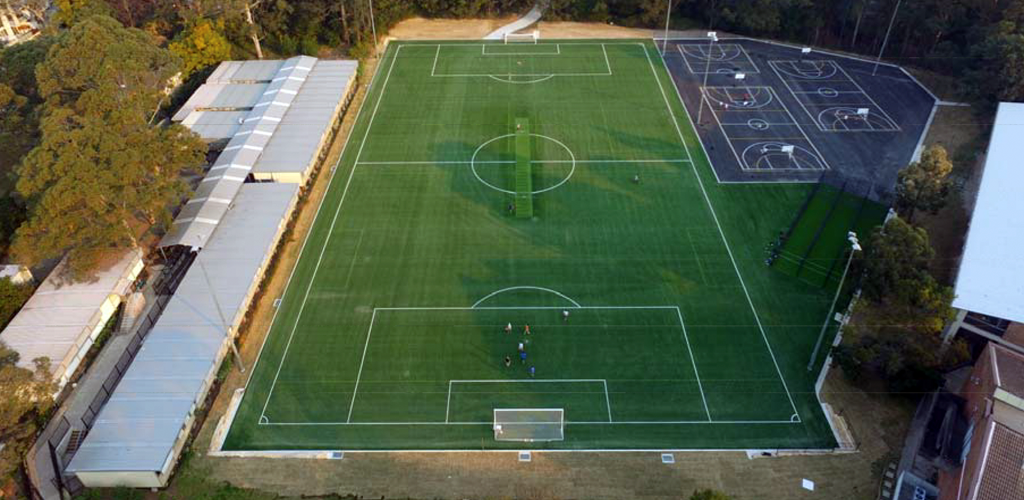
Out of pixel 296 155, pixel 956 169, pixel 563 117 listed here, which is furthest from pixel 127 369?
pixel 956 169

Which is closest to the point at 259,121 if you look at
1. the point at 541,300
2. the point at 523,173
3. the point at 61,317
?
the point at 523,173

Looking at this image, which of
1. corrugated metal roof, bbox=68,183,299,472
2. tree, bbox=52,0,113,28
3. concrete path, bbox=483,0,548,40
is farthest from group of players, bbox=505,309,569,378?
tree, bbox=52,0,113,28

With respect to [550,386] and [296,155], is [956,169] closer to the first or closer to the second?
[550,386]

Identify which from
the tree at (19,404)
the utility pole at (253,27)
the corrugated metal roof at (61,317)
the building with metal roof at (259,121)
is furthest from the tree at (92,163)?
the utility pole at (253,27)

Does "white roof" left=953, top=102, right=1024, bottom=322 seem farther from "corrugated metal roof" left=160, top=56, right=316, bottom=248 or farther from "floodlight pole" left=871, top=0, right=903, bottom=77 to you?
"corrugated metal roof" left=160, top=56, right=316, bottom=248

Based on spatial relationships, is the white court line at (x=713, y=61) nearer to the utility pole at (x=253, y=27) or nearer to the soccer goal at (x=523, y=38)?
the soccer goal at (x=523, y=38)

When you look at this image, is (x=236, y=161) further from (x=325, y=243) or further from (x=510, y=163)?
(x=510, y=163)

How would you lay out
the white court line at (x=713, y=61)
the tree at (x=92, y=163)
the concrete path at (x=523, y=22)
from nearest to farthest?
the tree at (x=92, y=163) → the white court line at (x=713, y=61) → the concrete path at (x=523, y=22)
